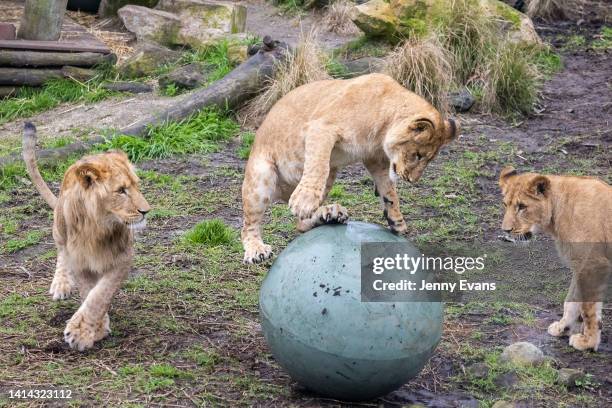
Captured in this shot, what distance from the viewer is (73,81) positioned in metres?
12.0

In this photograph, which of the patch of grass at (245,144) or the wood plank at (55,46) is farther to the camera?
the wood plank at (55,46)

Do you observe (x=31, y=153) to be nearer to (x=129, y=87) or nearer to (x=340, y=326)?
(x=340, y=326)

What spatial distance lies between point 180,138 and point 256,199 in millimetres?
3834

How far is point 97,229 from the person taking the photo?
6.08 m

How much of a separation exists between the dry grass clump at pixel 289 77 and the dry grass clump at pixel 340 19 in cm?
231

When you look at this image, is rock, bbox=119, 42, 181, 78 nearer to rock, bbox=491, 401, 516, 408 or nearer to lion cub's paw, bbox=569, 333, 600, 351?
lion cub's paw, bbox=569, 333, 600, 351

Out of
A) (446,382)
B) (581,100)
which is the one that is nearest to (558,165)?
(581,100)

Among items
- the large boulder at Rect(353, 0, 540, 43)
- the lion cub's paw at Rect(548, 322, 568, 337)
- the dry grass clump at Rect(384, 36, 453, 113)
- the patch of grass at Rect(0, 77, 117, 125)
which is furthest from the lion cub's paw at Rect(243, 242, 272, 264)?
the large boulder at Rect(353, 0, 540, 43)

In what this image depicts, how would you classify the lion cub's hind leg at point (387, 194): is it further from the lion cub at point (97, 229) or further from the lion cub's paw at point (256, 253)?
the lion cub at point (97, 229)

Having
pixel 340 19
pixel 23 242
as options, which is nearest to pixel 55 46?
pixel 340 19

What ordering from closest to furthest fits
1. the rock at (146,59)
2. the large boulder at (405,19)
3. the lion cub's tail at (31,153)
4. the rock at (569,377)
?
the rock at (569,377), the lion cub's tail at (31,153), the rock at (146,59), the large boulder at (405,19)

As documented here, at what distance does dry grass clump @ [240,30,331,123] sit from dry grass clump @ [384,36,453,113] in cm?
85

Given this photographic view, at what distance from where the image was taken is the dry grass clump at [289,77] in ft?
36.8

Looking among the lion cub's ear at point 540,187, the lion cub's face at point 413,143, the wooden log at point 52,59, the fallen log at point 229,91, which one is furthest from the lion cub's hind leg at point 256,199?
the wooden log at point 52,59
